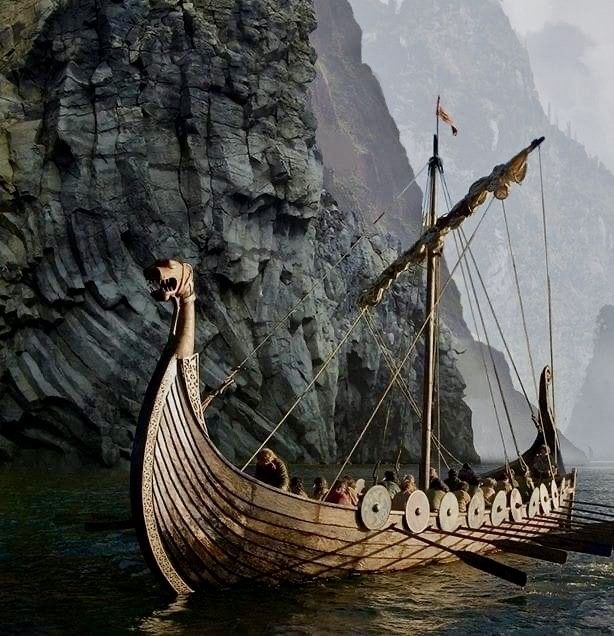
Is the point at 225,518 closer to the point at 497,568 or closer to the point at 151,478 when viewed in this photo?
the point at 151,478

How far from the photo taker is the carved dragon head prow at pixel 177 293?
10.3 metres

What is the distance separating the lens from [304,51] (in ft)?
170

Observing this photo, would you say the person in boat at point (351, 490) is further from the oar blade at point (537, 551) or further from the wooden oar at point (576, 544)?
the wooden oar at point (576, 544)

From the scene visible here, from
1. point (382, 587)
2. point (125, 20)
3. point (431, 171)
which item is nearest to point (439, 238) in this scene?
point (431, 171)

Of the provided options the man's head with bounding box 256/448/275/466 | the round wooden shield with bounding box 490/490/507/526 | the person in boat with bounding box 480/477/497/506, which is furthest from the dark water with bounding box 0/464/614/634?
the man's head with bounding box 256/448/275/466

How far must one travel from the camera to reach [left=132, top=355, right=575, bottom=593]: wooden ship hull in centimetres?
1020

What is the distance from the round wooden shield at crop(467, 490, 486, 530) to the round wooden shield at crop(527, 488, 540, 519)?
2.57 metres

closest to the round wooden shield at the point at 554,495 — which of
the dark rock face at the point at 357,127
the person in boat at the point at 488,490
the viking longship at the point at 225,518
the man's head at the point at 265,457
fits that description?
the person in boat at the point at 488,490

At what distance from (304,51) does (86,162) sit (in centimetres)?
1948

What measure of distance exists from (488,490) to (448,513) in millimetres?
3224

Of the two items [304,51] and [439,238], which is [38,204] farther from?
[439,238]

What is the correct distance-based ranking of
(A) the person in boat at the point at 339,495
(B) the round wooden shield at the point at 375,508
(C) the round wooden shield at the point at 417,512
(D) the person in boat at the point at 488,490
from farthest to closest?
(D) the person in boat at the point at 488,490 < (A) the person in boat at the point at 339,495 < (C) the round wooden shield at the point at 417,512 < (B) the round wooden shield at the point at 375,508

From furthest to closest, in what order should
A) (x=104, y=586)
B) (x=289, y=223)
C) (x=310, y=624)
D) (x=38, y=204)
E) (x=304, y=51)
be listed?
(x=304, y=51)
(x=289, y=223)
(x=38, y=204)
(x=104, y=586)
(x=310, y=624)

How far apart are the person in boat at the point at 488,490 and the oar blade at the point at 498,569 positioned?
4.26 m
